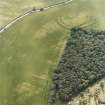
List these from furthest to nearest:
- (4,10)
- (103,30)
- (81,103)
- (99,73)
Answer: (4,10)
(103,30)
(99,73)
(81,103)

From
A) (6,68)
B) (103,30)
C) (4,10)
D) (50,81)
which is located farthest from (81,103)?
(4,10)

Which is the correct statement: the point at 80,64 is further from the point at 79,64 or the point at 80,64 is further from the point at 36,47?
the point at 36,47

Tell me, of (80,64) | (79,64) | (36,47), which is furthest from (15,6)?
(80,64)

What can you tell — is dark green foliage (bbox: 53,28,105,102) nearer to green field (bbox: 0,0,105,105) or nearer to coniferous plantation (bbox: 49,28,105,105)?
coniferous plantation (bbox: 49,28,105,105)

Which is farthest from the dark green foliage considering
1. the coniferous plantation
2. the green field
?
the green field

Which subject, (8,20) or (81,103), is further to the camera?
(8,20)

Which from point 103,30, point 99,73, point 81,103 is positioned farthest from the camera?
point 103,30

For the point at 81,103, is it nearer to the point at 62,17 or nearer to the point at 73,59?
the point at 73,59
